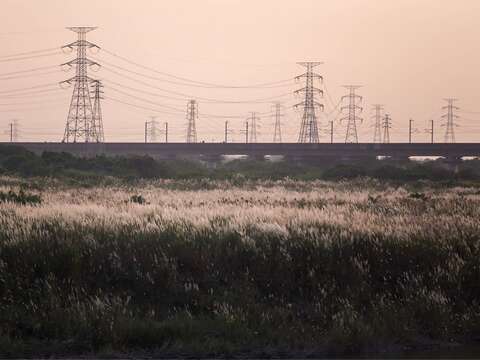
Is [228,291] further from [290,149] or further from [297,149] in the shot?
[290,149]

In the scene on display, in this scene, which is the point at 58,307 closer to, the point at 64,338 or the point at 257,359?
the point at 64,338

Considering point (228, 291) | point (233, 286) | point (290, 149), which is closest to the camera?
point (228, 291)

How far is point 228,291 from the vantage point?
12312 mm

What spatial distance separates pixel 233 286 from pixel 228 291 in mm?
164

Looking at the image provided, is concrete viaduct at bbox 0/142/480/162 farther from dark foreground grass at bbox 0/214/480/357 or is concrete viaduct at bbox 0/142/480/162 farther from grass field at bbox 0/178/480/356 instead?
dark foreground grass at bbox 0/214/480/357

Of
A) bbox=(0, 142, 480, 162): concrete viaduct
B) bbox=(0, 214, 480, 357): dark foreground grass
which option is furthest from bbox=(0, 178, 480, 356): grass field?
bbox=(0, 142, 480, 162): concrete viaduct

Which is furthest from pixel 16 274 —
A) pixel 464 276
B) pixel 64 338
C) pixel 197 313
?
pixel 464 276

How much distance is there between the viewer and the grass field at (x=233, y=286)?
35.3 ft

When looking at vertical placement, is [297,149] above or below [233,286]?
above

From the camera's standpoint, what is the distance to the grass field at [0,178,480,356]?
35.3 feet

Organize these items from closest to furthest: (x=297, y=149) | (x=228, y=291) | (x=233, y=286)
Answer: (x=228, y=291), (x=233, y=286), (x=297, y=149)

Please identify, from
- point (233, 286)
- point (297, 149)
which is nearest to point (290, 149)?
point (297, 149)

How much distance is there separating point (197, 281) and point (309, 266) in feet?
6.72

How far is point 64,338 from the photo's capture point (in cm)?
1079
